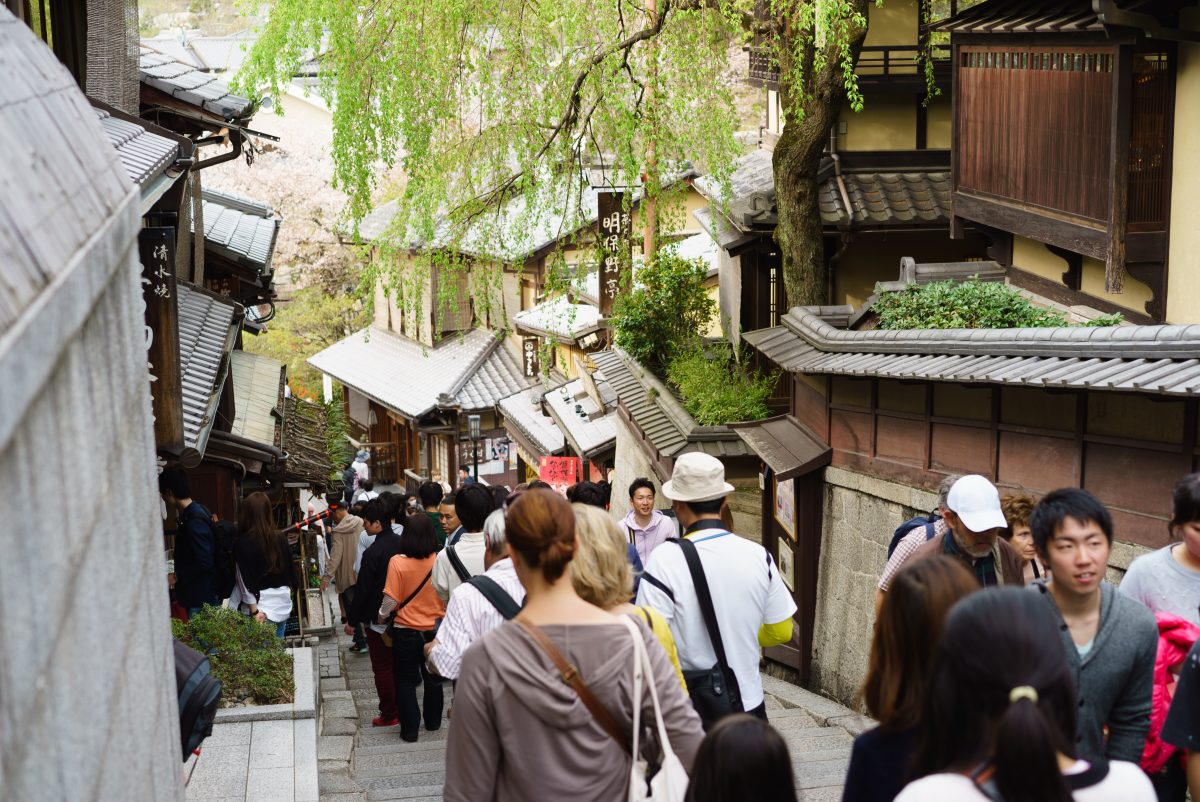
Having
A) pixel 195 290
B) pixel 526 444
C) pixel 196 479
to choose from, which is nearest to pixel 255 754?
pixel 196 479

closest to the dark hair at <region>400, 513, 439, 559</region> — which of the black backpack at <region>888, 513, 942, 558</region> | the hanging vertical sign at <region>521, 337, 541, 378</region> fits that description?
the black backpack at <region>888, 513, 942, 558</region>

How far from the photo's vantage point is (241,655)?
876 centimetres

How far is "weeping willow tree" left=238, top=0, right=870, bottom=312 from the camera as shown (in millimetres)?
15336

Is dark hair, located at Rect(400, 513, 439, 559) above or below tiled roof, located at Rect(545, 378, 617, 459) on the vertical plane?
above

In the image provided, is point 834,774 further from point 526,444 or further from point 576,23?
point 526,444

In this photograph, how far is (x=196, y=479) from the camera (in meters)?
15.3

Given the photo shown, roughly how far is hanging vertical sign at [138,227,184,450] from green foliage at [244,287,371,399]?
34543 mm

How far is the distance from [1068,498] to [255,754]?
17.4ft

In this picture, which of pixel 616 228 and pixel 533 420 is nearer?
pixel 616 228

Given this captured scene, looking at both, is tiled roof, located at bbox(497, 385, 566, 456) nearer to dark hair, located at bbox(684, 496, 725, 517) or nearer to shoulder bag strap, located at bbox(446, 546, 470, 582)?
shoulder bag strap, located at bbox(446, 546, 470, 582)

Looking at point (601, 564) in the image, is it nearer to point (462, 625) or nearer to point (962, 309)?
point (462, 625)

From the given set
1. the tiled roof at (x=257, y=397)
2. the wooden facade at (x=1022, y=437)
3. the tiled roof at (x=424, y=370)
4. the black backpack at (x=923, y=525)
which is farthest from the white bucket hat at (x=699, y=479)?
the tiled roof at (x=424, y=370)

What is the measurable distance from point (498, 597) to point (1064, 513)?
7.10 ft

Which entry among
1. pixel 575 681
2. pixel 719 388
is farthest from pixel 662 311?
pixel 575 681
